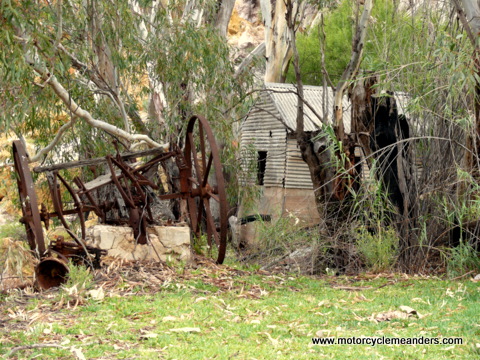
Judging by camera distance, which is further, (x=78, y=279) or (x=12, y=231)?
(x=12, y=231)

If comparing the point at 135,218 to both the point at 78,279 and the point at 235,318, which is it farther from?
the point at 235,318

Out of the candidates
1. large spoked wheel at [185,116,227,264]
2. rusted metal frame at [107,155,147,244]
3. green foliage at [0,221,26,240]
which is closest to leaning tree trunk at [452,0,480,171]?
large spoked wheel at [185,116,227,264]

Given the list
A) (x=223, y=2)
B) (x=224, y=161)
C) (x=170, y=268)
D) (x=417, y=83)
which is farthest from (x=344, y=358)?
(x=223, y=2)

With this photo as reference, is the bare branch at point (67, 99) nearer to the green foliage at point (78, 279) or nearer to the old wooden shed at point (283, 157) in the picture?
the green foliage at point (78, 279)

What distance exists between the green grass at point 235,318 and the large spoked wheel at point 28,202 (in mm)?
652

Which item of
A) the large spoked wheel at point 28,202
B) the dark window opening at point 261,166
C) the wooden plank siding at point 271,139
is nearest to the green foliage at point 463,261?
the large spoked wheel at point 28,202

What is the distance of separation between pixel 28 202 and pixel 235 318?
3329 millimetres

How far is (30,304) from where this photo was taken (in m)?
6.67

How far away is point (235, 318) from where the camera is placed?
5977mm

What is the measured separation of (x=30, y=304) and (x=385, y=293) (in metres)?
3.82

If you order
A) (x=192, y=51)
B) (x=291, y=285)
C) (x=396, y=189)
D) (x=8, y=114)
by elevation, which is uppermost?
(x=192, y=51)

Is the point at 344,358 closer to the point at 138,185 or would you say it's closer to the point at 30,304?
the point at 30,304

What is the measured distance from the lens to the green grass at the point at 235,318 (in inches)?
188

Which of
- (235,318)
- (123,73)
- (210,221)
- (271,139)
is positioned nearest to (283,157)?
(271,139)
